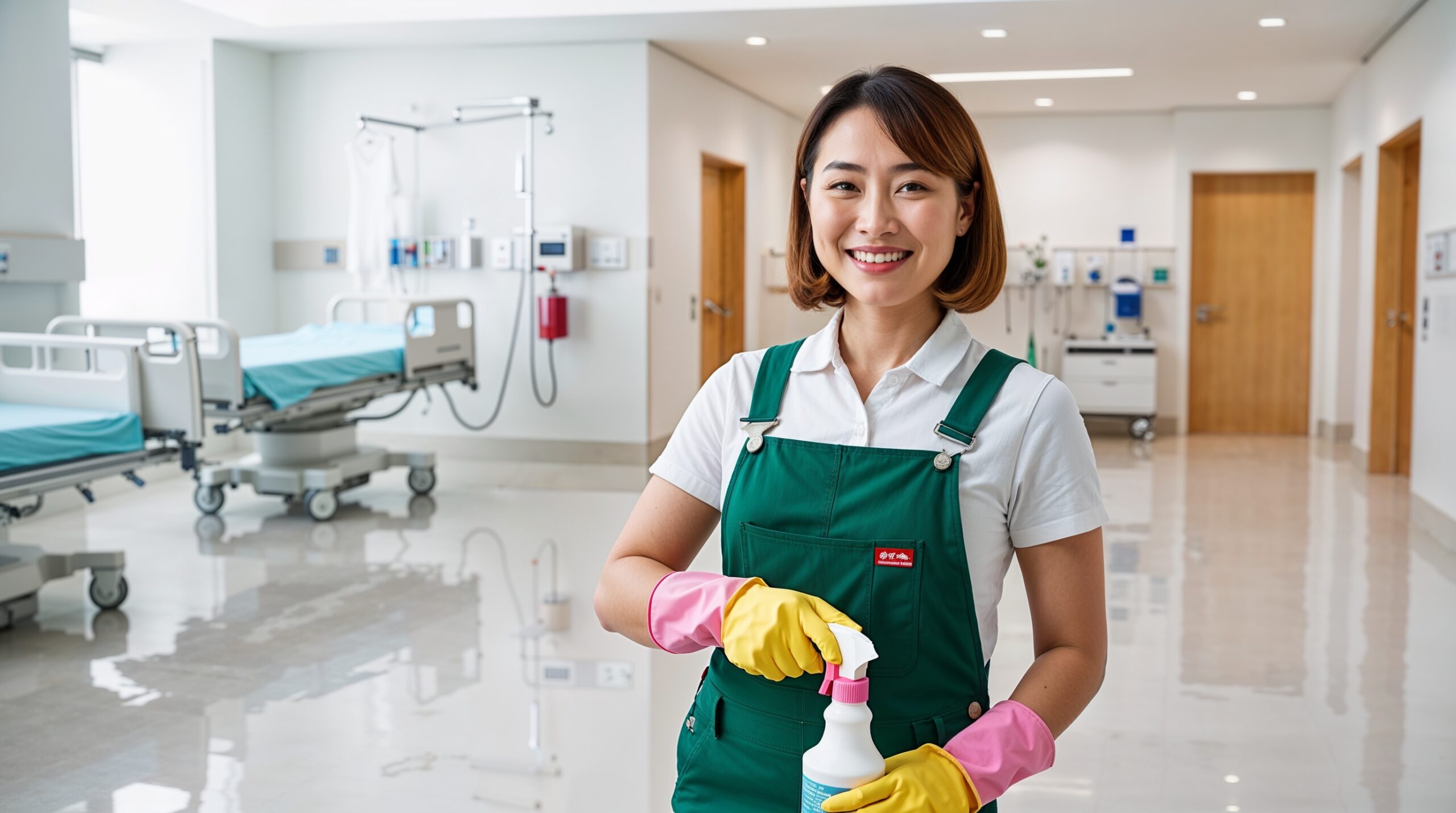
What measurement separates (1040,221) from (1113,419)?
177 centimetres

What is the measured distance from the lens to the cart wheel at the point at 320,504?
18.8 ft

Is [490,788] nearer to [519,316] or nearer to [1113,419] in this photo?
[519,316]

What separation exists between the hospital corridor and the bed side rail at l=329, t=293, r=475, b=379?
0.11 ft

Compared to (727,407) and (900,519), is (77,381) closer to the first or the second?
(727,407)

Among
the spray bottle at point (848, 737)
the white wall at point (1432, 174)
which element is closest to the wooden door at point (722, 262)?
the white wall at point (1432, 174)

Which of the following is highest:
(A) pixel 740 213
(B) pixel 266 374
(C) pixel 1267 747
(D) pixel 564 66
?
(D) pixel 564 66

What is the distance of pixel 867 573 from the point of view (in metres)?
1.14

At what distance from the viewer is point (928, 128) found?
1.15m

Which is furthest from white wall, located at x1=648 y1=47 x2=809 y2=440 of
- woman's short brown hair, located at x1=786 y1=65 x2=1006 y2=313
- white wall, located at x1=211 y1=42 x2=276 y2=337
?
woman's short brown hair, located at x1=786 y1=65 x2=1006 y2=313

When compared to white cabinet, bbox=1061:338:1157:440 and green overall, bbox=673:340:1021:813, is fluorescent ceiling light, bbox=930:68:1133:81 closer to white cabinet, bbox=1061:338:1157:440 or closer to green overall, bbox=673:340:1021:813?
white cabinet, bbox=1061:338:1157:440

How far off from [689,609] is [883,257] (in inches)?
15.1

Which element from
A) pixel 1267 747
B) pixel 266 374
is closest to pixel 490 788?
pixel 1267 747

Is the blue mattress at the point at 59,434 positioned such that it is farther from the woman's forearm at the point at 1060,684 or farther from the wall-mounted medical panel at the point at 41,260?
the woman's forearm at the point at 1060,684

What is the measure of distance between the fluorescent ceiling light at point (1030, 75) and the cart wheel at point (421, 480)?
14.1 feet
